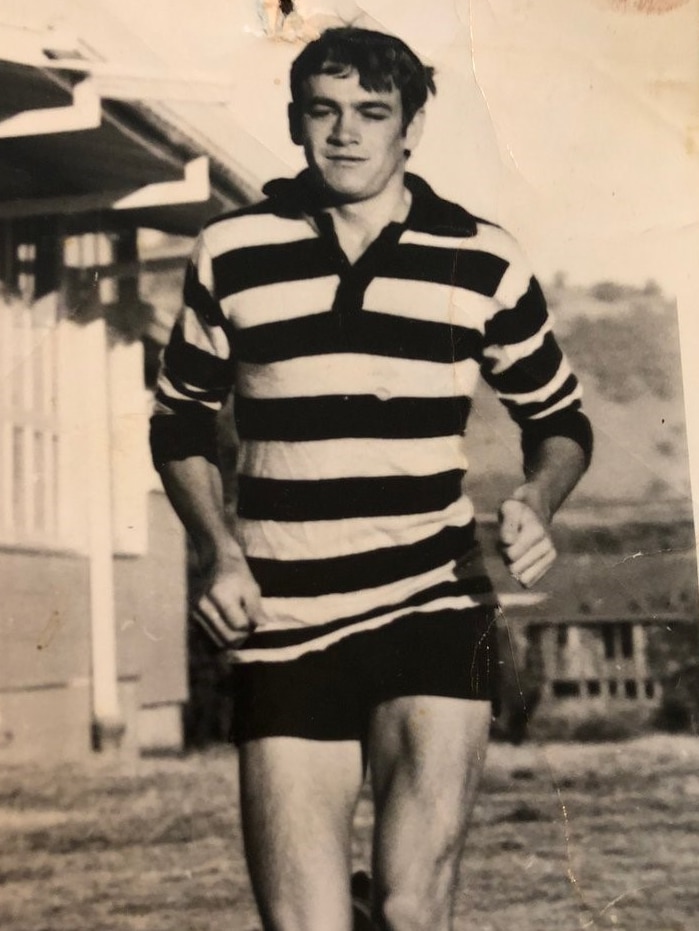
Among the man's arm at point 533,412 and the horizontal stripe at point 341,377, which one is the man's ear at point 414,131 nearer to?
the man's arm at point 533,412

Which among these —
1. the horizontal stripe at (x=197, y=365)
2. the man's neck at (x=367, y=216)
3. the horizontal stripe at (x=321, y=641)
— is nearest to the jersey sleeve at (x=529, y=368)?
the man's neck at (x=367, y=216)

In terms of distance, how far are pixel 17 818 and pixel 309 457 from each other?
731 mm

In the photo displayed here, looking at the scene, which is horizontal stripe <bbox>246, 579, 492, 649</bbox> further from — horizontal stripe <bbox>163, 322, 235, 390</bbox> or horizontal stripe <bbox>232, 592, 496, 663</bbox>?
horizontal stripe <bbox>163, 322, 235, 390</bbox>

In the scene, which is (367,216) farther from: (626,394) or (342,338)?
(626,394)

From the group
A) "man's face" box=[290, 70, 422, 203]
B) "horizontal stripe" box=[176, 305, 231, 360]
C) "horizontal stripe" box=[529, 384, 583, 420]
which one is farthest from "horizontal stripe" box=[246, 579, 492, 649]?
"man's face" box=[290, 70, 422, 203]

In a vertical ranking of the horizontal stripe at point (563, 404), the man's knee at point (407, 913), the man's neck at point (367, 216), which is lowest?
the man's knee at point (407, 913)

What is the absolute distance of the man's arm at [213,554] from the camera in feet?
6.11

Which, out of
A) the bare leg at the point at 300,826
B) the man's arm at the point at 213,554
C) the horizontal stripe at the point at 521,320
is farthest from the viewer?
the horizontal stripe at the point at 521,320

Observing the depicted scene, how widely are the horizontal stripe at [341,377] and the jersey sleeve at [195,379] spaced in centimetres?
4

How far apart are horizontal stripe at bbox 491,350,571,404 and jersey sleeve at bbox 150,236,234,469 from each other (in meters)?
0.46

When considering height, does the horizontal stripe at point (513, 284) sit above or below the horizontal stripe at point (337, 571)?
above

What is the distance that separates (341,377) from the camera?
189 centimetres

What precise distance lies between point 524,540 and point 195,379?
0.61 metres

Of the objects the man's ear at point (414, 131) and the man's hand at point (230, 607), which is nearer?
the man's hand at point (230, 607)
